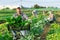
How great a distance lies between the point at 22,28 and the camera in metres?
5.44

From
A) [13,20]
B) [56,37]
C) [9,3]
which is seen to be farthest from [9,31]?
[9,3]

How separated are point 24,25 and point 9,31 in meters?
0.34

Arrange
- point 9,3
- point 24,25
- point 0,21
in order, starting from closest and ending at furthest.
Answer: point 24,25 → point 9,3 → point 0,21

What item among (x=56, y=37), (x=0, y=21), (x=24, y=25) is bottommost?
(x=0, y=21)

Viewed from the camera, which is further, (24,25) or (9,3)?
(9,3)

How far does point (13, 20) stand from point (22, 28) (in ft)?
0.81

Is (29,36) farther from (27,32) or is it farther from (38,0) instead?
(38,0)

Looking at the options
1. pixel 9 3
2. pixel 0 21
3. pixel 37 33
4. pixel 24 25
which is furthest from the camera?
pixel 0 21

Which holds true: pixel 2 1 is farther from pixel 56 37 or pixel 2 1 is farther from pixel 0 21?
pixel 56 37

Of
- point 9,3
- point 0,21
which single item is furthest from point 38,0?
point 0,21

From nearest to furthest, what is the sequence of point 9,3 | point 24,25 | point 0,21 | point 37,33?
1. point 24,25
2. point 37,33
3. point 9,3
4. point 0,21

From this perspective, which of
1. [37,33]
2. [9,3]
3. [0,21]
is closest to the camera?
[37,33]

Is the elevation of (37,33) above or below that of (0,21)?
above

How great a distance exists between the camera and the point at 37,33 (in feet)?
18.9
